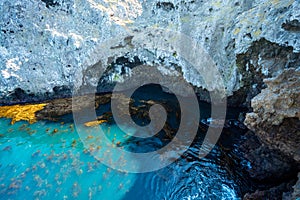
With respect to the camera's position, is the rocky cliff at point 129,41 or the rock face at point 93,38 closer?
the rocky cliff at point 129,41

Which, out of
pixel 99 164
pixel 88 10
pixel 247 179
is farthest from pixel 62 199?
pixel 88 10

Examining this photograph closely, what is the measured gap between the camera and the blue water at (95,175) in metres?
10.6

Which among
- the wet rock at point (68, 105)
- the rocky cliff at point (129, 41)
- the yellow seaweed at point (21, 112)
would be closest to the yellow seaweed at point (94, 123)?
the wet rock at point (68, 105)

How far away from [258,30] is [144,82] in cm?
1642

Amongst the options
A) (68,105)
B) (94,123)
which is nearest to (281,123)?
(94,123)

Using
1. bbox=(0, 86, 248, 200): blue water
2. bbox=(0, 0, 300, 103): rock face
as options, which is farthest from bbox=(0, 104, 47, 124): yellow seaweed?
bbox=(0, 86, 248, 200): blue water

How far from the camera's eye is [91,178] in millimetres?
11859

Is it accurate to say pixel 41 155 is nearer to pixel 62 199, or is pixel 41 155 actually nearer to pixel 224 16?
pixel 62 199

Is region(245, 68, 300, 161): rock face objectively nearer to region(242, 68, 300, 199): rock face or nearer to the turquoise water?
region(242, 68, 300, 199): rock face

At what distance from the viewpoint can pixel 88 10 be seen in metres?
25.9

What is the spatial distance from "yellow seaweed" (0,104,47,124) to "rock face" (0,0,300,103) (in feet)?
7.46

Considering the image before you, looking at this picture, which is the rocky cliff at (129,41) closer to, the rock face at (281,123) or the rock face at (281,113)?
the rock face at (281,123)

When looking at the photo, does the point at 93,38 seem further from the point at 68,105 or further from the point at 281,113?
the point at 281,113

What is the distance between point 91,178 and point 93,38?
63.3ft
